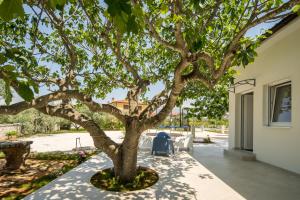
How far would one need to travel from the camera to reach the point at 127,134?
23.0 feet

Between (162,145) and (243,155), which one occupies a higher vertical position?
(162,145)

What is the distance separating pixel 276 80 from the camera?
29.3 ft

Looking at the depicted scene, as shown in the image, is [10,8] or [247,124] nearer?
[10,8]

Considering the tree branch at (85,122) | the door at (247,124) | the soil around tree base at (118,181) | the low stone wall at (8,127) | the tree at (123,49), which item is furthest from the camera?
the low stone wall at (8,127)

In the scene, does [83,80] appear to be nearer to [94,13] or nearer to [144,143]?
[94,13]

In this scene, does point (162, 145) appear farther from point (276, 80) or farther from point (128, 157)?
point (276, 80)

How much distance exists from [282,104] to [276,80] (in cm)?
102

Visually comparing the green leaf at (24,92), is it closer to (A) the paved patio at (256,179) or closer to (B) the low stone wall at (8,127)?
(A) the paved patio at (256,179)

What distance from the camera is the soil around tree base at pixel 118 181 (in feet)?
21.5

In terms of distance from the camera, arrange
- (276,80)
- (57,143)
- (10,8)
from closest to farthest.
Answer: (10,8) → (276,80) → (57,143)

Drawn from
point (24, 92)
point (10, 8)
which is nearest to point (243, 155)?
point (24, 92)

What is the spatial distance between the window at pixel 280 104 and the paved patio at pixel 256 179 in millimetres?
1857

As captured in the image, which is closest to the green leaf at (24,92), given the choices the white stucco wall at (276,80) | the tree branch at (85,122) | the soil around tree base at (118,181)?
the tree branch at (85,122)

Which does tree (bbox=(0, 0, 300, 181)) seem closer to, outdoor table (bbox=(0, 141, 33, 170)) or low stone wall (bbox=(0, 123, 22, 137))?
outdoor table (bbox=(0, 141, 33, 170))
